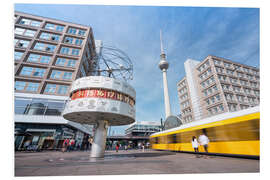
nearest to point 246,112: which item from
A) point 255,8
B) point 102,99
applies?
point 255,8

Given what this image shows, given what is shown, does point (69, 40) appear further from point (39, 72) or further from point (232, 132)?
point (232, 132)

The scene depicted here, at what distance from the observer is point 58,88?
26.8 metres

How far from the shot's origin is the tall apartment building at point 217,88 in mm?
36906

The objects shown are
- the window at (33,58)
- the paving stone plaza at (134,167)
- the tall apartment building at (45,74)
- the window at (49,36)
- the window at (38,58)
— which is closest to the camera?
the paving stone plaza at (134,167)

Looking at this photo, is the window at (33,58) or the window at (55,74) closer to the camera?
the window at (55,74)

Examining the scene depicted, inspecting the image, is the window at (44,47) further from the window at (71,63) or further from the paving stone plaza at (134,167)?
the paving stone plaza at (134,167)

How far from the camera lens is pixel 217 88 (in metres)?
37.8

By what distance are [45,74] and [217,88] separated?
152ft

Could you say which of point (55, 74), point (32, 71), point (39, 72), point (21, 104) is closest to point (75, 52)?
point (55, 74)

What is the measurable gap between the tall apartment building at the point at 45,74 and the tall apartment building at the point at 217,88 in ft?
121

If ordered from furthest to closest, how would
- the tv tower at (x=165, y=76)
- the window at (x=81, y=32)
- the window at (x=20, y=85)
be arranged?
the tv tower at (x=165, y=76) → the window at (x=81, y=32) → the window at (x=20, y=85)

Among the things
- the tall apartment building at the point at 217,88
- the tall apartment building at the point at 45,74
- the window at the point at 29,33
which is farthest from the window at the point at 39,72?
the tall apartment building at the point at 217,88

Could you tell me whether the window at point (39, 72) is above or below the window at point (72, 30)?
below
